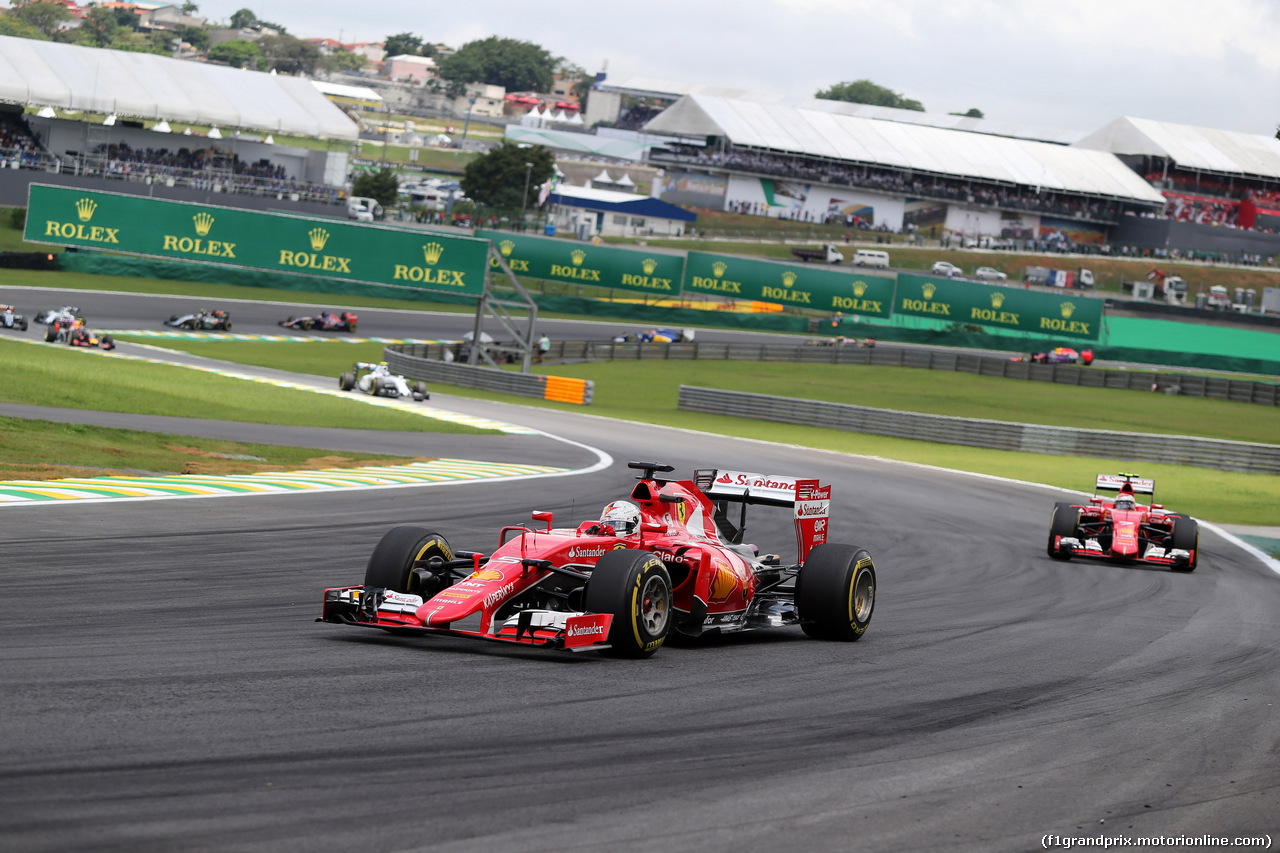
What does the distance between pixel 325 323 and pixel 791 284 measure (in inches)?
956

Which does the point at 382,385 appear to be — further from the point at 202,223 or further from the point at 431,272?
the point at 202,223

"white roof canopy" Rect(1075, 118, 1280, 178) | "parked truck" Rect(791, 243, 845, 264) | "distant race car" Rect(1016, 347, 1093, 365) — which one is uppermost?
"white roof canopy" Rect(1075, 118, 1280, 178)

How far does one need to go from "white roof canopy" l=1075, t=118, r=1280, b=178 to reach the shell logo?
123 metres

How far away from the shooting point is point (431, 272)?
4884 cm

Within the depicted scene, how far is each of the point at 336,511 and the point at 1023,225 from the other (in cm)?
10587

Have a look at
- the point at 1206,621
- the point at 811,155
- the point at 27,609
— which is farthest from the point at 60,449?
the point at 811,155

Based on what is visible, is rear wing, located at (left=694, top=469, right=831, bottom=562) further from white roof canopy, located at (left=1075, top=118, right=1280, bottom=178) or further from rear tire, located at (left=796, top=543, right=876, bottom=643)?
white roof canopy, located at (left=1075, top=118, right=1280, bottom=178)

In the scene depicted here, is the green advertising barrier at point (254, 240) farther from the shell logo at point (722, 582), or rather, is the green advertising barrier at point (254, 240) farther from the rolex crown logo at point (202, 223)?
the shell logo at point (722, 582)

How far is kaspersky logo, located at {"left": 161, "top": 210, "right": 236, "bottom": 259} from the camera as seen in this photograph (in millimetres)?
46688

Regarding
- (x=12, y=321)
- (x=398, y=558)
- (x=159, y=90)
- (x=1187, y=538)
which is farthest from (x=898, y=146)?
(x=398, y=558)

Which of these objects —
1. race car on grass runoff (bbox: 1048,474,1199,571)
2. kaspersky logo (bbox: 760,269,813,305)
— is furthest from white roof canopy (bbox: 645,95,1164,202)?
race car on grass runoff (bbox: 1048,474,1199,571)

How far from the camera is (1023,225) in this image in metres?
115

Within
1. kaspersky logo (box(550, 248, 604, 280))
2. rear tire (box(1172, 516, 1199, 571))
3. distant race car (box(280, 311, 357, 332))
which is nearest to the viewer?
rear tire (box(1172, 516, 1199, 571))

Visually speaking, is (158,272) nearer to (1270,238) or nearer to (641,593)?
(641,593)
